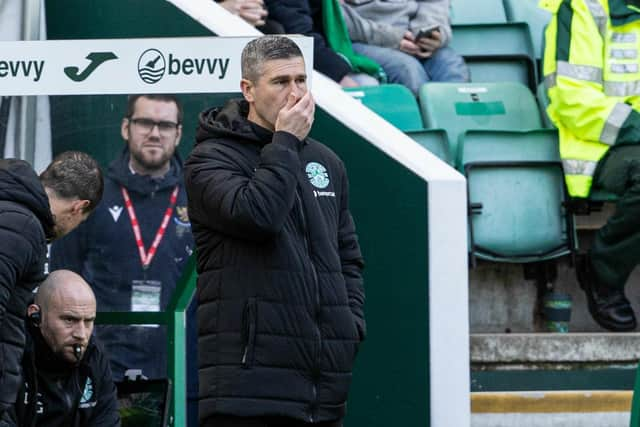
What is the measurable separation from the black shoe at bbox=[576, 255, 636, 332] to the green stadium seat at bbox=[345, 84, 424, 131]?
1.13 meters

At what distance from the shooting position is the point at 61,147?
5.66 m

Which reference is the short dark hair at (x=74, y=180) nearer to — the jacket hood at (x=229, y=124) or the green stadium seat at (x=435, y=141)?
the jacket hood at (x=229, y=124)

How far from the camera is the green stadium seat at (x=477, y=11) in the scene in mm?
8695

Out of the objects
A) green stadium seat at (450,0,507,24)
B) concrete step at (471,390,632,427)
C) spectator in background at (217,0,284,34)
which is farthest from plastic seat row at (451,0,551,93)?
concrete step at (471,390,632,427)

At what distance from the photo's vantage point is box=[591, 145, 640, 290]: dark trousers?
6.45 m

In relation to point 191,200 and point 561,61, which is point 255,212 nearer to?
point 191,200

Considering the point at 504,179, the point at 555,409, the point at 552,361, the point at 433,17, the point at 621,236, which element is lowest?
the point at 555,409

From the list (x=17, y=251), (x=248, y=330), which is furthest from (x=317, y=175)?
(x=17, y=251)

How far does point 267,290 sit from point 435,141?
307cm

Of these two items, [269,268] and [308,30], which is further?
[308,30]

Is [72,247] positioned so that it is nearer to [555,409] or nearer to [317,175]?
[317,175]

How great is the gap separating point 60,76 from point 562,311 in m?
2.74

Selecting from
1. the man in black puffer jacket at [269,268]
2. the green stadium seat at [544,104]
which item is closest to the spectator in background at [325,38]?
the green stadium seat at [544,104]

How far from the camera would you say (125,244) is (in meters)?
5.55
